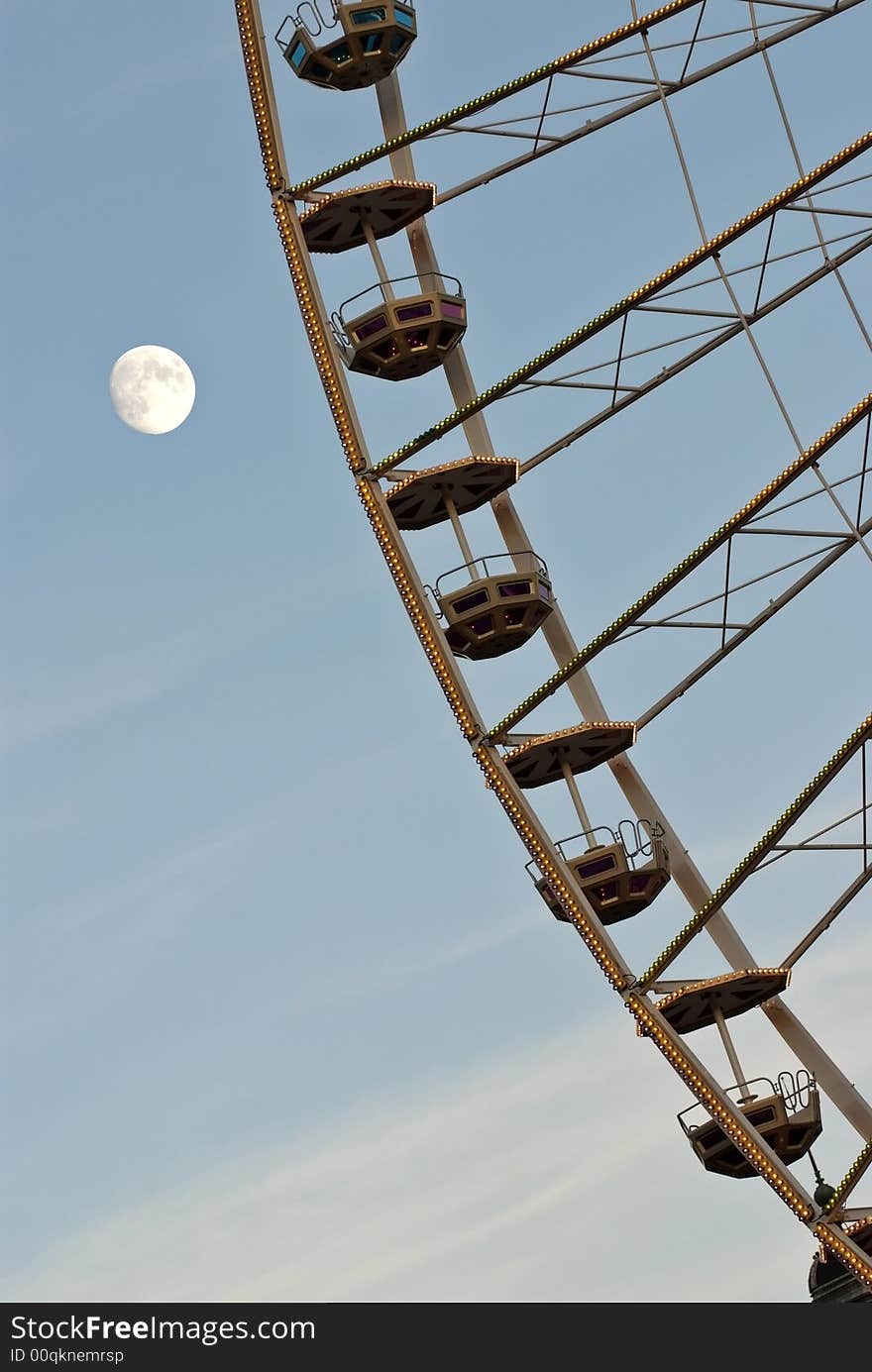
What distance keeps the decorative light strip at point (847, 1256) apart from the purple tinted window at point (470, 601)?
9711 mm

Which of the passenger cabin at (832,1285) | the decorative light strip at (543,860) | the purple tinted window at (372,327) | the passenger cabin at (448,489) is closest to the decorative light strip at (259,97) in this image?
the purple tinted window at (372,327)

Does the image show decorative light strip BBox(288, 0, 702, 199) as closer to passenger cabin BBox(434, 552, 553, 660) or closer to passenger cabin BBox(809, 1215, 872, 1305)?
passenger cabin BBox(434, 552, 553, 660)

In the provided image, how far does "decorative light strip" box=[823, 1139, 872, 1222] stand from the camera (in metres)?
34.2

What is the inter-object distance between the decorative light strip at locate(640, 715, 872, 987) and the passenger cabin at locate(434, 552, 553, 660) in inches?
199

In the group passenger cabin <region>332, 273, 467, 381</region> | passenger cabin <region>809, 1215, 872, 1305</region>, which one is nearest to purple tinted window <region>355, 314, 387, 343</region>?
passenger cabin <region>332, 273, 467, 381</region>

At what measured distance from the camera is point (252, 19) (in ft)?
127

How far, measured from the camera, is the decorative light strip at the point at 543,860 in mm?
36688

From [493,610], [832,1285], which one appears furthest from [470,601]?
[832,1285]

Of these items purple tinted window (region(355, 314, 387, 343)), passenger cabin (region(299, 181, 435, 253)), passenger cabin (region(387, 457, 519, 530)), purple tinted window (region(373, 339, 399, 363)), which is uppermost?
passenger cabin (region(299, 181, 435, 253))

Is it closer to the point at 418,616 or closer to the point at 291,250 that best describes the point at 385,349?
Answer: the point at 291,250

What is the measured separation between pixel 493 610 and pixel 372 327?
4.29 metres
